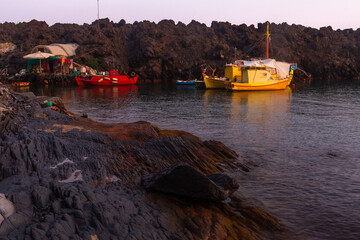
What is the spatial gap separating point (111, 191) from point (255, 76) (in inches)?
1794

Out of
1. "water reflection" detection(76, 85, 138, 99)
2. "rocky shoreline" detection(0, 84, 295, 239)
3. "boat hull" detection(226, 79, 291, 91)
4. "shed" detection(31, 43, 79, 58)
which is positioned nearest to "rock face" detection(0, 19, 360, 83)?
"shed" detection(31, 43, 79, 58)

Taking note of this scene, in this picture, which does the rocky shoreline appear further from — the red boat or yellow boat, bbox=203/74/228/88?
the red boat

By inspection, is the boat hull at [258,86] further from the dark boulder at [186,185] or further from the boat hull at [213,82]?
the dark boulder at [186,185]

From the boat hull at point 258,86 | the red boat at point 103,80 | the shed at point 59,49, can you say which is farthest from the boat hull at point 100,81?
the boat hull at point 258,86

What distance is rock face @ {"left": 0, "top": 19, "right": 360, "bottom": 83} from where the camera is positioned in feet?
255

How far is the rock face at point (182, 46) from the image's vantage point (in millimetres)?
77812

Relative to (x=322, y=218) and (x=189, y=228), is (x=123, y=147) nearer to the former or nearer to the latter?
(x=189, y=228)

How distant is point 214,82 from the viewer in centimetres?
5359

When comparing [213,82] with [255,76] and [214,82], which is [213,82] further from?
[255,76]

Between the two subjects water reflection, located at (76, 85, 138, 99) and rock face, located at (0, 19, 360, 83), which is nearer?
water reflection, located at (76, 85, 138, 99)

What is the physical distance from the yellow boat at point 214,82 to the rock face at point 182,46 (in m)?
25.7

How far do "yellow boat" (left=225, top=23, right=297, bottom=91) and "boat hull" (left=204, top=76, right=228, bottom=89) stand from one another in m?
1.67

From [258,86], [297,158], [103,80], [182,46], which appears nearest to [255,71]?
[258,86]

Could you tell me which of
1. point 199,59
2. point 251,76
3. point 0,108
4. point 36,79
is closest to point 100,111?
point 0,108
